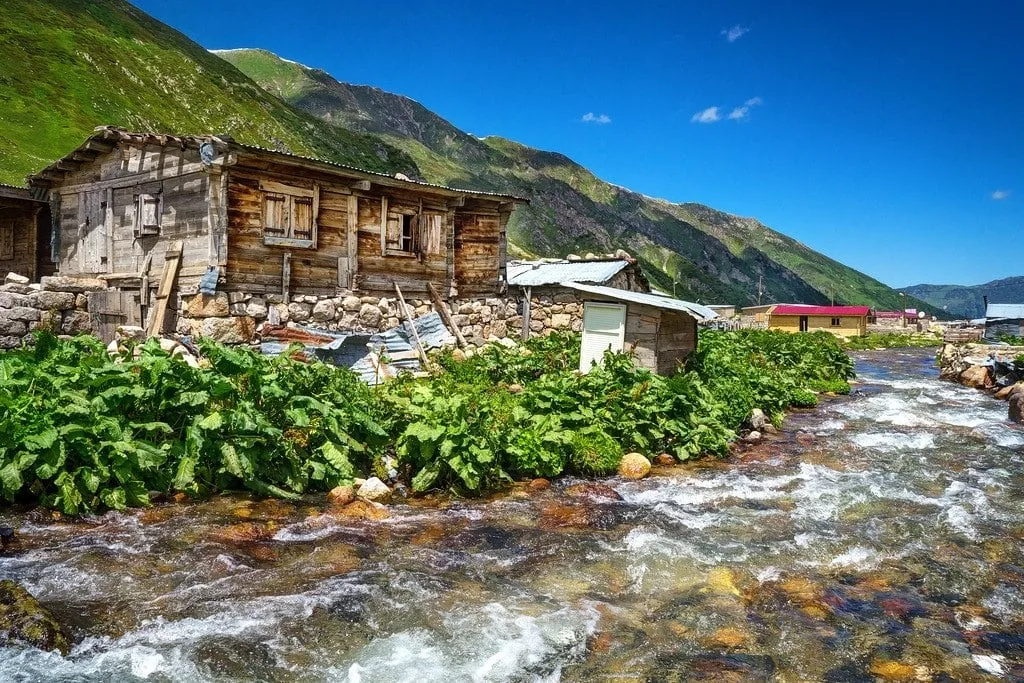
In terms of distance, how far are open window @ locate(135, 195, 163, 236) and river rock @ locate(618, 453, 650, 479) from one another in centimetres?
1508

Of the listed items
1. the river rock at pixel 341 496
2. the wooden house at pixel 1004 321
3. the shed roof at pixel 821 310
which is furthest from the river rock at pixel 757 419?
the shed roof at pixel 821 310

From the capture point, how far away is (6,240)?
23.6 meters

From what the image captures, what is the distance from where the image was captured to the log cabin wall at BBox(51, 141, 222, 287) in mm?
17422

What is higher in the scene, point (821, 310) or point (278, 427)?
point (821, 310)

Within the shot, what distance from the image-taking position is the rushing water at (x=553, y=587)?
5129mm

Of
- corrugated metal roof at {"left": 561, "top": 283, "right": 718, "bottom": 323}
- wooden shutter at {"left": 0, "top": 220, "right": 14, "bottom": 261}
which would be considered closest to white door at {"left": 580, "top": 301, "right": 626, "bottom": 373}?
corrugated metal roof at {"left": 561, "top": 283, "right": 718, "bottom": 323}

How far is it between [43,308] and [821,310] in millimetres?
77566

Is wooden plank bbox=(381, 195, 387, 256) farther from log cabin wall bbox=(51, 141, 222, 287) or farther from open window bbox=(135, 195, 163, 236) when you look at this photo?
open window bbox=(135, 195, 163, 236)

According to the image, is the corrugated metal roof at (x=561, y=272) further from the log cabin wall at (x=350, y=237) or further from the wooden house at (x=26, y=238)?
the wooden house at (x=26, y=238)

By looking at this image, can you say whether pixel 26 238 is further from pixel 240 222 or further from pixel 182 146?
pixel 240 222

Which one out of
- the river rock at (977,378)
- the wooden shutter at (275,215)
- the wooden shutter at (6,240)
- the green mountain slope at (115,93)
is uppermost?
the green mountain slope at (115,93)

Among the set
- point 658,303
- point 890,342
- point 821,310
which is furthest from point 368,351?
point 821,310

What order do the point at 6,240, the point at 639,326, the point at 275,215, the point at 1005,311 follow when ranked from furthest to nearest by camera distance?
the point at 1005,311
the point at 6,240
the point at 275,215
the point at 639,326

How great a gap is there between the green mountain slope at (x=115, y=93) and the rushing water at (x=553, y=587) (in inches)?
1728
